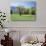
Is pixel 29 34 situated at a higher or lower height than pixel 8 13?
lower

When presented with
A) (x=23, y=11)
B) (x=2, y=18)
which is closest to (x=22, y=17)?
(x=23, y=11)

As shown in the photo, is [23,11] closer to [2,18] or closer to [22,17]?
[22,17]

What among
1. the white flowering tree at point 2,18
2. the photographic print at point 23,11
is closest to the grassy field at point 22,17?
the photographic print at point 23,11

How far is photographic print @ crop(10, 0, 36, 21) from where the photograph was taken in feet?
14.2

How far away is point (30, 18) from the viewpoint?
4.36m

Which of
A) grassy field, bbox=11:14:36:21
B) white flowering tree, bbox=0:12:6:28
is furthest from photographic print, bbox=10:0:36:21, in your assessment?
white flowering tree, bbox=0:12:6:28

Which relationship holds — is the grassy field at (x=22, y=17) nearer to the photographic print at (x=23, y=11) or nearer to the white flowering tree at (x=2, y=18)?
the photographic print at (x=23, y=11)

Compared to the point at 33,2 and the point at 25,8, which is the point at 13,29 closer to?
the point at 25,8

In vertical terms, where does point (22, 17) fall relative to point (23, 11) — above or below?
below

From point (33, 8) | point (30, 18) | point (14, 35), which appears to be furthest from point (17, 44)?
point (33, 8)

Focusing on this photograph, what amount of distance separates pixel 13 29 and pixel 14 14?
0.44 metres

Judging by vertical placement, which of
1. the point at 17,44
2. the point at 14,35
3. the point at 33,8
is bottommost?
the point at 17,44

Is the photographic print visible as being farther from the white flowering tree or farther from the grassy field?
the white flowering tree

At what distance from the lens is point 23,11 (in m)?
4.37
